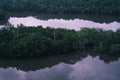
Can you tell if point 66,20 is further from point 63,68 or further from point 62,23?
point 63,68

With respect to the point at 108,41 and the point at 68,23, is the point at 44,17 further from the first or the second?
the point at 108,41

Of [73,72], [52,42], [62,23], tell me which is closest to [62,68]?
[73,72]

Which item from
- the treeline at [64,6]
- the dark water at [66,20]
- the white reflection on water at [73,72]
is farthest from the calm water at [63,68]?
the treeline at [64,6]

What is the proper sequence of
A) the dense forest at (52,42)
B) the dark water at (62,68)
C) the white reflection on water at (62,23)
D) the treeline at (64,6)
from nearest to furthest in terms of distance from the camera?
1. the dark water at (62,68)
2. the dense forest at (52,42)
3. the white reflection on water at (62,23)
4. the treeline at (64,6)

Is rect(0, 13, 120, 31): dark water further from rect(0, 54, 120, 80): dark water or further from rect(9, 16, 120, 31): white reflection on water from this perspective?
rect(0, 54, 120, 80): dark water

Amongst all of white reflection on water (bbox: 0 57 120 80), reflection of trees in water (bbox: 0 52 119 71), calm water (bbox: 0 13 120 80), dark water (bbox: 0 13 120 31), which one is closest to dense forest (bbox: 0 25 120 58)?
reflection of trees in water (bbox: 0 52 119 71)

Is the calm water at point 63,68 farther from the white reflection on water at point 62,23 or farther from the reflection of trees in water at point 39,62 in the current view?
the white reflection on water at point 62,23
